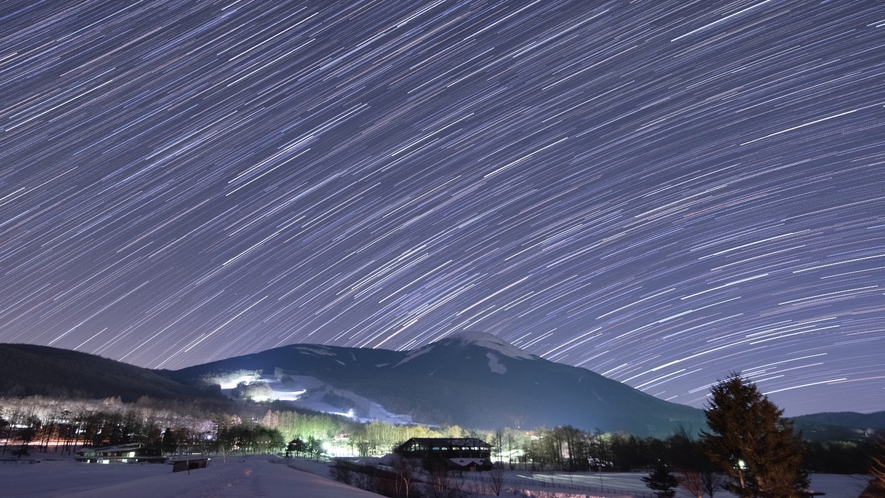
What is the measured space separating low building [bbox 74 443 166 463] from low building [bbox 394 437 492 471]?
57.9 metres

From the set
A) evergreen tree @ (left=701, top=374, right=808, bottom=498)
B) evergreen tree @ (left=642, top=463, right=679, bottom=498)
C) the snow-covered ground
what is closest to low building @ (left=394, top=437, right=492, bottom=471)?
evergreen tree @ (left=642, top=463, right=679, bottom=498)

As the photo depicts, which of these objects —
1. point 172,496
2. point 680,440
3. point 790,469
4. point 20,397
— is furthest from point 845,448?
point 20,397

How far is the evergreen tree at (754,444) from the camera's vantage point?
94.9 ft

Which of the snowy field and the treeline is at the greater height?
the snowy field

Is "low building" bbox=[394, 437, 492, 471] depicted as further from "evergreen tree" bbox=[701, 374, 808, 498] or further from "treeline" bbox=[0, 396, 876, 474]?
"evergreen tree" bbox=[701, 374, 808, 498]

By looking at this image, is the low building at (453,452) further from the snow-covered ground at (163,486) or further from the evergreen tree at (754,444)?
the evergreen tree at (754,444)

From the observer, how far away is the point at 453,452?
120 meters

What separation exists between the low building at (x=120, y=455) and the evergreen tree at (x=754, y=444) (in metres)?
98.1

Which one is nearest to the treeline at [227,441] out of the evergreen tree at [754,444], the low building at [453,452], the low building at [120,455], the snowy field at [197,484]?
the low building at [120,455]

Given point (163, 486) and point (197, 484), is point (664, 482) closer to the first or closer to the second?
point (197, 484)

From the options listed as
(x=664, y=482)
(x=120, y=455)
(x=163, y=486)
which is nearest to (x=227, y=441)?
(x=120, y=455)

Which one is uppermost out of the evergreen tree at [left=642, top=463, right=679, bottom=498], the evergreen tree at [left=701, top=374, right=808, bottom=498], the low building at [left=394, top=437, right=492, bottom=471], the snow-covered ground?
the evergreen tree at [left=701, top=374, right=808, bottom=498]

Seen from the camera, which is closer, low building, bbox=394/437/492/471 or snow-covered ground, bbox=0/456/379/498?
snow-covered ground, bbox=0/456/379/498

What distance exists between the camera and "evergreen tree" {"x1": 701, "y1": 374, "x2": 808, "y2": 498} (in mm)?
28933
